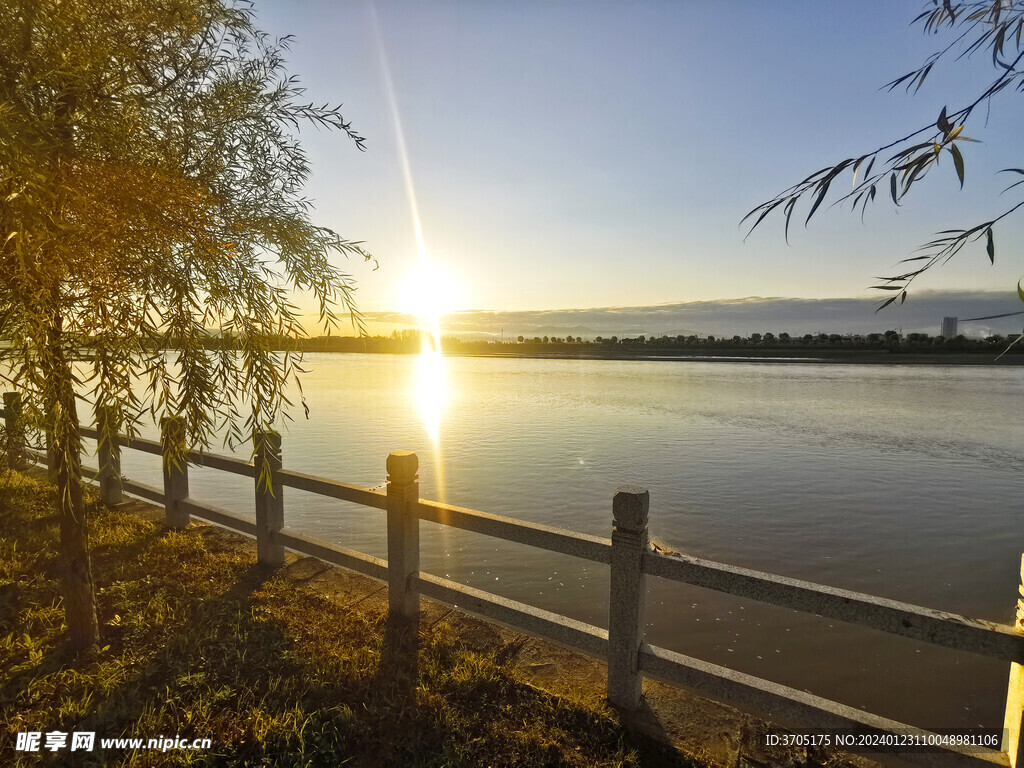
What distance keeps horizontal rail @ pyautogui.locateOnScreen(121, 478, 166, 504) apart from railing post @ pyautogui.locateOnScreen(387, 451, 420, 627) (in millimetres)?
5311

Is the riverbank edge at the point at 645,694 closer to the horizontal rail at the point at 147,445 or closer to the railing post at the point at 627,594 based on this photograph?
the railing post at the point at 627,594

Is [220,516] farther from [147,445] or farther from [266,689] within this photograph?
[266,689]

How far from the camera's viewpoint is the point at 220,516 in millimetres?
7480

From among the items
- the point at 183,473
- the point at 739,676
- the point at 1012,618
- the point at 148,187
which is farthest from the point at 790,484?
the point at 148,187

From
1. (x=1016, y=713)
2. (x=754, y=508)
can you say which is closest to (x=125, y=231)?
(x=1016, y=713)

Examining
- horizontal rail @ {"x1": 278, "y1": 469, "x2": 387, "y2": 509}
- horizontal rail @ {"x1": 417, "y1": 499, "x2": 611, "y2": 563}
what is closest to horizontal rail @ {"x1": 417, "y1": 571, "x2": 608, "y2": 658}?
horizontal rail @ {"x1": 417, "y1": 499, "x2": 611, "y2": 563}

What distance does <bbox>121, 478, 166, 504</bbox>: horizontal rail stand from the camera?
870cm

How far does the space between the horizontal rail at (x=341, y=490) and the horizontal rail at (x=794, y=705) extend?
9.85ft

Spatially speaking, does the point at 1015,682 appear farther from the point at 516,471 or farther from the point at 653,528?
the point at 516,471

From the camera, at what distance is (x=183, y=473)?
8.16 m

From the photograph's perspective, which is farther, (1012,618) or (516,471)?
(516,471)

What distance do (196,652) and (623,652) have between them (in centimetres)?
401

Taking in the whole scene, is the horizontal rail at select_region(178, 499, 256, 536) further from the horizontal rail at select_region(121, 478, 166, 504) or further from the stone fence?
the horizontal rail at select_region(121, 478, 166, 504)

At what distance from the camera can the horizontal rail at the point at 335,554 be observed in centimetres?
589
